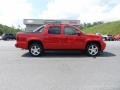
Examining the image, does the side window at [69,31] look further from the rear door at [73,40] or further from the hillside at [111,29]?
the hillside at [111,29]

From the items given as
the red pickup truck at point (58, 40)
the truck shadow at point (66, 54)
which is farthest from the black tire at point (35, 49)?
the truck shadow at point (66, 54)

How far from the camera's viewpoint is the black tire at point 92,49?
1505 centimetres

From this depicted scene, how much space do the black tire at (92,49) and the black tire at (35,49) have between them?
2418 millimetres

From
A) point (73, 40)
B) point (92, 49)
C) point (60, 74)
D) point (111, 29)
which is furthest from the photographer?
point (111, 29)

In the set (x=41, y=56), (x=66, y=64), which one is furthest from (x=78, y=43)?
(x=66, y=64)

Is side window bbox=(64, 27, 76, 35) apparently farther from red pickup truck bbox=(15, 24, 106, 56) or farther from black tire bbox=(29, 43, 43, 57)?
black tire bbox=(29, 43, 43, 57)

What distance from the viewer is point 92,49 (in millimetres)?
15062

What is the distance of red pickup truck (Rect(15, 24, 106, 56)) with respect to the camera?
49.1 feet

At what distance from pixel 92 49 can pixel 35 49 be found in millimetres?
2921

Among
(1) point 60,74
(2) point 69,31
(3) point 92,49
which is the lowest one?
(1) point 60,74

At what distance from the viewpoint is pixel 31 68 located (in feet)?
36.7

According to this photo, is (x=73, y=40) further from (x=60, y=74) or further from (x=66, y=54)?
(x=60, y=74)

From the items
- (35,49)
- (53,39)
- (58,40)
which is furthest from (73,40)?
(35,49)

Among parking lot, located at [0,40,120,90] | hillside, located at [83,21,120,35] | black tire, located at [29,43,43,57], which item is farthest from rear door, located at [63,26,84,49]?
hillside, located at [83,21,120,35]
